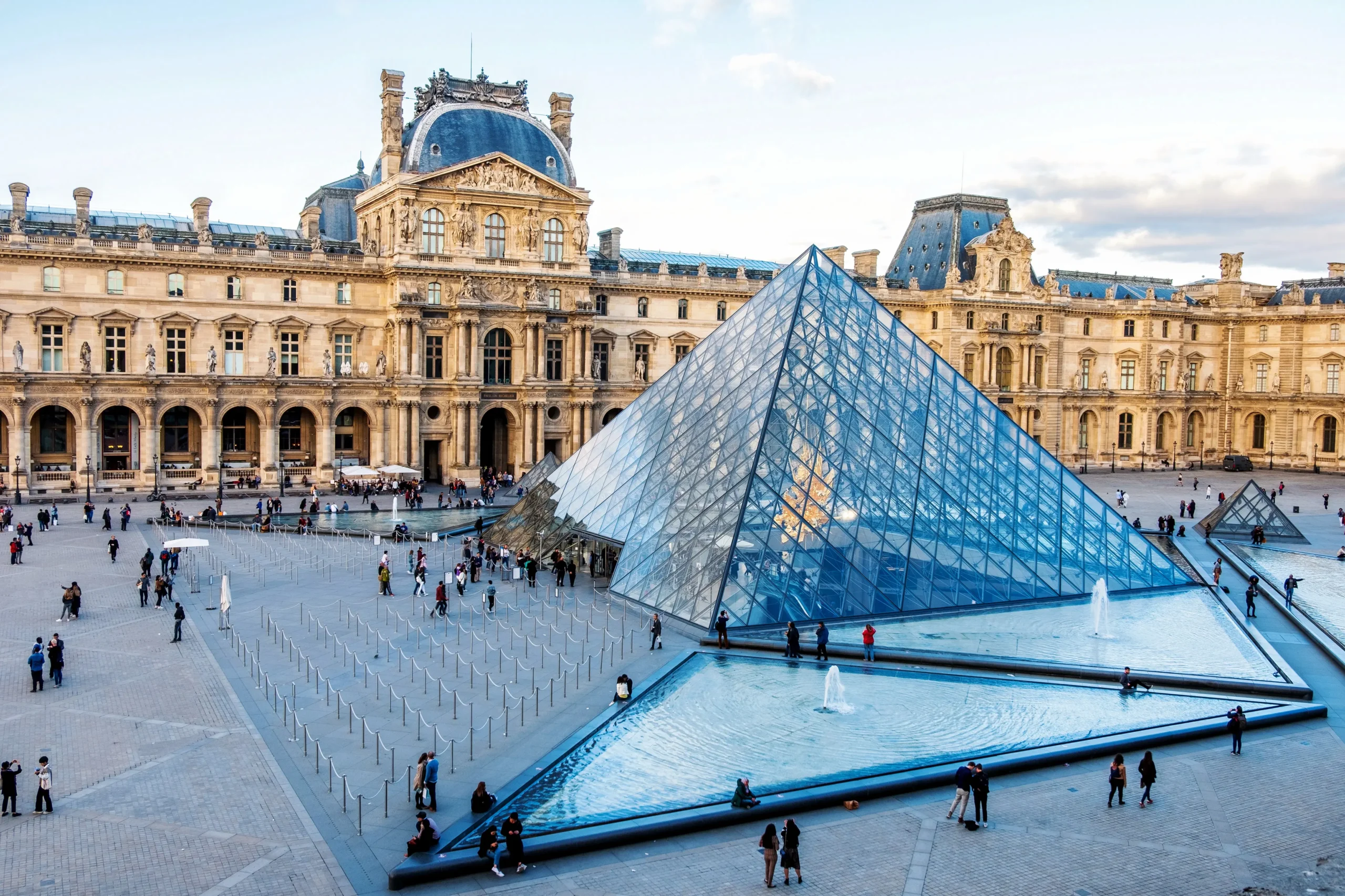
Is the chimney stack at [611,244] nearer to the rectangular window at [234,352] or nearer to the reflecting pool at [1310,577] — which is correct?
the rectangular window at [234,352]

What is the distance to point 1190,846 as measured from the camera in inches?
512

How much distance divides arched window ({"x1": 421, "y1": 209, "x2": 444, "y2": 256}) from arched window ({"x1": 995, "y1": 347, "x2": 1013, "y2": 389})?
107 feet

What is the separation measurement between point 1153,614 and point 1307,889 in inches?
541

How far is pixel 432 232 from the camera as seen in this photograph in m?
50.2

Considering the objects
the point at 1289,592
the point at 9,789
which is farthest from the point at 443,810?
the point at 1289,592

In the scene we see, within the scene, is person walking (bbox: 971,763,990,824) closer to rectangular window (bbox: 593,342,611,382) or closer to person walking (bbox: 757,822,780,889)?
person walking (bbox: 757,822,780,889)

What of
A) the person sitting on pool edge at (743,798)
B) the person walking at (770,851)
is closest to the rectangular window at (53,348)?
the person sitting on pool edge at (743,798)

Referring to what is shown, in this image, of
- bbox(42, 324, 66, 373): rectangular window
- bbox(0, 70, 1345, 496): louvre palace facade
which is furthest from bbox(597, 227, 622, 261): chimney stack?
bbox(42, 324, 66, 373): rectangular window

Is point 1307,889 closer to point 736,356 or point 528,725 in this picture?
point 528,725

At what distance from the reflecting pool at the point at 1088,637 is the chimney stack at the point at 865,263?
42.2 m

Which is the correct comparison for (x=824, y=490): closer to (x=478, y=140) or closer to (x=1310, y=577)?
(x=1310, y=577)

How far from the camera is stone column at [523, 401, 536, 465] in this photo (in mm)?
52438

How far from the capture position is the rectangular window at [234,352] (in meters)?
48.7

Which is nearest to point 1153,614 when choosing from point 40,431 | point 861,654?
point 861,654
